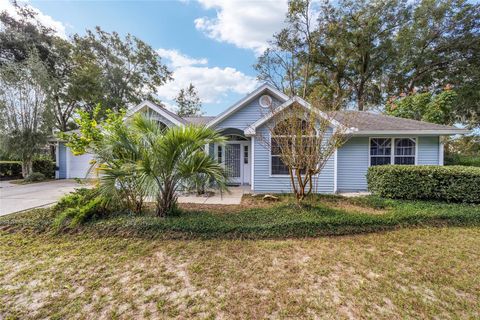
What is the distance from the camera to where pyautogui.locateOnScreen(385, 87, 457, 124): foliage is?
13.2m

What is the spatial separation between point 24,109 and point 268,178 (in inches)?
611

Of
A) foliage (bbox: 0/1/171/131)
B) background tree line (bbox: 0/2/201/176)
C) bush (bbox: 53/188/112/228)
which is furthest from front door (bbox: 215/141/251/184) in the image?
foliage (bbox: 0/1/171/131)

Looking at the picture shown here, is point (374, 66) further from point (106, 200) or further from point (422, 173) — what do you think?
point (106, 200)

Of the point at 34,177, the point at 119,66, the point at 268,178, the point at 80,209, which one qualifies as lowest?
the point at 80,209

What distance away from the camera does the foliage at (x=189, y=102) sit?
117 ft

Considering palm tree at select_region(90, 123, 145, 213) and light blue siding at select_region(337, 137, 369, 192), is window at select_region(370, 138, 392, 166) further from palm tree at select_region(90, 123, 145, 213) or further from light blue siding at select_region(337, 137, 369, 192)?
palm tree at select_region(90, 123, 145, 213)

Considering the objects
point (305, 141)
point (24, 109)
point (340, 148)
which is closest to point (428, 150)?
point (340, 148)

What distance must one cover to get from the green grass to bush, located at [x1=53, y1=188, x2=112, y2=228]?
204 millimetres

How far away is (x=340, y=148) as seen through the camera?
973 centimetres

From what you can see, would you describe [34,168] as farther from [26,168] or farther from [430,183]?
[430,183]

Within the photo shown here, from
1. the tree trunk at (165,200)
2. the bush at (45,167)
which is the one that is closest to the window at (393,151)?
the tree trunk at (165,200)

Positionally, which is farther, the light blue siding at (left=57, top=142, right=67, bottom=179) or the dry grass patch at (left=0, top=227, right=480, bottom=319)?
the light blue siding at (left=57, top=142, right=67, bottom=179)

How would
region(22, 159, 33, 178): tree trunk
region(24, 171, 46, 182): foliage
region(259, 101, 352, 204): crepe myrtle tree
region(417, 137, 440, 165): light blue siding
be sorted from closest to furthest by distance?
region(259, 101, 352, 204): crepe myrtle tree, region(417, 137, 440, 165): light blue siding, region(24, 171, 46, 182): foliage, region(22, 159, 33, 178): tree trunk

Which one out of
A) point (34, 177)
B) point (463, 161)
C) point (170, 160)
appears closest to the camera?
point (170, 160)
